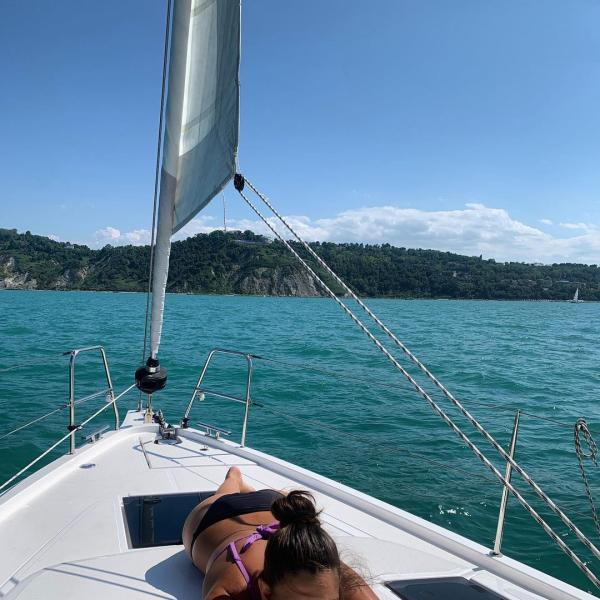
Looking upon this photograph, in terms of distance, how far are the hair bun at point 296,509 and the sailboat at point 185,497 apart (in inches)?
27.2

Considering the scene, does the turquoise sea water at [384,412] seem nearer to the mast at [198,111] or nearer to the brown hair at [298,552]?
the mast at [198,111]

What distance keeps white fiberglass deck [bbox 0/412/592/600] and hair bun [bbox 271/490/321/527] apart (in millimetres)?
469

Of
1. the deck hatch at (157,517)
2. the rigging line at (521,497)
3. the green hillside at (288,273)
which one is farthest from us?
the green hillside at (288,273)

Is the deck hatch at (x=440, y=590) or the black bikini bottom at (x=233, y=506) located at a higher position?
the black bikini bottom at (x=233, y=506)

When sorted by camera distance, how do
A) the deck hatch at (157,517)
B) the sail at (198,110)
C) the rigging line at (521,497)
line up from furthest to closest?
the sail at (198,110), the deck hatch at (157,517), the rigging line at (521,497)

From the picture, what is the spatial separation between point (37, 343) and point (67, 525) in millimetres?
17667

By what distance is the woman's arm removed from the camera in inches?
70.7

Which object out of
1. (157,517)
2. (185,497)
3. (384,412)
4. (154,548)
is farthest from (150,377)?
(384,412)

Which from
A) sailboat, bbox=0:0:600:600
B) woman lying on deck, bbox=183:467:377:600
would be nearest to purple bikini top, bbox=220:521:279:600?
woman lying on deck, bbox=183:467:377:600

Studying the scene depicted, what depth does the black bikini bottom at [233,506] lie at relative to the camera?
2311 millimetres

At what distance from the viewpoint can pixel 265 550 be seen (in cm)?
178

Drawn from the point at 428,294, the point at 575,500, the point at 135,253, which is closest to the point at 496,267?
the point at 428,294

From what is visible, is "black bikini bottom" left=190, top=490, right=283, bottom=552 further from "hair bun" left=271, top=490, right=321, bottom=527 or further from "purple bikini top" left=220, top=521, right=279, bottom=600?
"hair bun" left=271, top=490, right=321, bottom=527

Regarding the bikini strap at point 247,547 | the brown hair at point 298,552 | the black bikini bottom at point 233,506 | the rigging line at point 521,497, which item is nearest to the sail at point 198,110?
the rigging line at point 521,497
